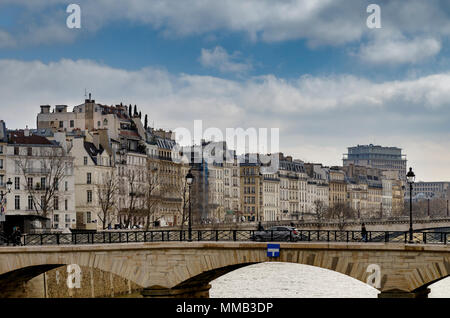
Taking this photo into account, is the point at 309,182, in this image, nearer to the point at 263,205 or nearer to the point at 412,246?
the point at 263,205

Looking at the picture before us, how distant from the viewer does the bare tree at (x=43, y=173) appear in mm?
101562

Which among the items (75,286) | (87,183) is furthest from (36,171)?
(75,286)

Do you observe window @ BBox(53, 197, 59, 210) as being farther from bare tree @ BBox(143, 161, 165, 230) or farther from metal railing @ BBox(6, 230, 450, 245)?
metal railing @ BBox(6, 230, 450, 245)

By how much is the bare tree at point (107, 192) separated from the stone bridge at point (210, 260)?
5097 cm

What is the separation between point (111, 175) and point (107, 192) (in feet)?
11.0

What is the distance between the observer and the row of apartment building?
102688 millimetres

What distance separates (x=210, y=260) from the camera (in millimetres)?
47844

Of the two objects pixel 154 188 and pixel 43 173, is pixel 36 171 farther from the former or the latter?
pixel 154 188

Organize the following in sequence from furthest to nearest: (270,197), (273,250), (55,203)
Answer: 1. (270,197)
2. (55,203)
3. (273,250)

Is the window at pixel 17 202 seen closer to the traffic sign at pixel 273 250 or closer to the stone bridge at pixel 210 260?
the stone bridge at pixel 210 260

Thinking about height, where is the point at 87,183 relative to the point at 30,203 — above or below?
above

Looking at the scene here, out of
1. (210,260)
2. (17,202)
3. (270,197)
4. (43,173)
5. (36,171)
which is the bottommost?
(210,260)

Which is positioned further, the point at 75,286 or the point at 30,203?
the point at 30,203
